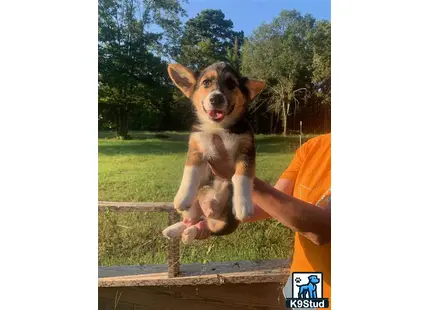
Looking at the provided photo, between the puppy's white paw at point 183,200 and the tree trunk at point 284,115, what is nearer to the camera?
the puppy's white paw at point 183,200

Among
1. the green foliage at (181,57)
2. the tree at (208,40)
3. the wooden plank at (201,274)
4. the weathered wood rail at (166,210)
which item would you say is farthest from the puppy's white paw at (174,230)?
the tree at (208,40)

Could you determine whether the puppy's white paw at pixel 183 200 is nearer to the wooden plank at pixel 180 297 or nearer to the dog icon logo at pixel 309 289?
the wooden plank at pixel 180 297

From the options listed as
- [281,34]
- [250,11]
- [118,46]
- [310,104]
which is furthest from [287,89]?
[118,46]

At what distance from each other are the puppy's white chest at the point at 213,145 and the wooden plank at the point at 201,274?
0.45 meters

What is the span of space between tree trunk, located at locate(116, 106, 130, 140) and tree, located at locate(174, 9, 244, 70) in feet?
1.02

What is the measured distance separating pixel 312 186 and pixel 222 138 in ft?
1.37

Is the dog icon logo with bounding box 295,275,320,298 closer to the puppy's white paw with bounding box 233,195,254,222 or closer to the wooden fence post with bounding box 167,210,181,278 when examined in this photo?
the puppy's white paw with bounding box 233,195,254,222

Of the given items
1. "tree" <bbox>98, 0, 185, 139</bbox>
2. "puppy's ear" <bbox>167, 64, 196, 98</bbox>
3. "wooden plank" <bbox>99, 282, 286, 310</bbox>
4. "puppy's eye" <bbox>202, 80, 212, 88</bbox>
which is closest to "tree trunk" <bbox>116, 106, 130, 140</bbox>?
"tree" <bbox>98, 0, 185, 139</bbox>

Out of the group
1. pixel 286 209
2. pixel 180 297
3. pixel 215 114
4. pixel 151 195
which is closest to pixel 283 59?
pixel 215 114

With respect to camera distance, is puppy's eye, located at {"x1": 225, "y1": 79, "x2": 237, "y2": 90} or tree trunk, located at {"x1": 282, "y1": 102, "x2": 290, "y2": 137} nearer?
puppy's eye, located at {"x1": 225, "y1": 79, "x2": 237, "y2": 90}

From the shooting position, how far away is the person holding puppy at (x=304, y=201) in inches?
67.3

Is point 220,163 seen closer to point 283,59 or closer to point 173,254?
point 173,254

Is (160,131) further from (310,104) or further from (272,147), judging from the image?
(310,104)

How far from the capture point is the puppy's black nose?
5.44ft
